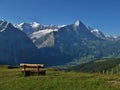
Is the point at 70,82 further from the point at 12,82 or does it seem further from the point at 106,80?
the point at 12,82

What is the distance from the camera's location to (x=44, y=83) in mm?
39531

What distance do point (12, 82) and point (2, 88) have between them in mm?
3059

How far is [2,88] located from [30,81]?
3936 millimetres

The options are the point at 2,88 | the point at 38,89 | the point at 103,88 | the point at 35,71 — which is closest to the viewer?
the point at 103,88

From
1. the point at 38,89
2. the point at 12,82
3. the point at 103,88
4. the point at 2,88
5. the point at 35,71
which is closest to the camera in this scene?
the point at 103,88

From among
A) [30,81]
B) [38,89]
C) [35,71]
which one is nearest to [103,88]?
[38,89]

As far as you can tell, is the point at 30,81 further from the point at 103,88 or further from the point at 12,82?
the point at 103,88

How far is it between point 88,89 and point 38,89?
6286mm

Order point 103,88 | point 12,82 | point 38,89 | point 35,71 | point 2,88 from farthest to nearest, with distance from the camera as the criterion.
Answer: point 35,71 < point 12,82 < point 2,88 < point 38,89 < point 103,88

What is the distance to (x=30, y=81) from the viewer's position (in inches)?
1640

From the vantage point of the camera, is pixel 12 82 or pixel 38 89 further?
pixel 12 82

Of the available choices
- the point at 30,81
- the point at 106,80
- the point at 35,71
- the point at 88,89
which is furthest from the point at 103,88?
the point at 35,71

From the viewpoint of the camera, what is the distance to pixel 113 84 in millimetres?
37156

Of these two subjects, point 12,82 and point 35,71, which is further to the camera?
point 35,71
